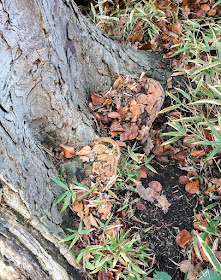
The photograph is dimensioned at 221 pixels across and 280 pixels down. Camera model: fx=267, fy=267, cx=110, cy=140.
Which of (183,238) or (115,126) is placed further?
(115,126)

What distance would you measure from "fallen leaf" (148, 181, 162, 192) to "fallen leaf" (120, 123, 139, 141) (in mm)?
362

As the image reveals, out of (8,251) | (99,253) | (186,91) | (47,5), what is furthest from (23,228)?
(186,91)

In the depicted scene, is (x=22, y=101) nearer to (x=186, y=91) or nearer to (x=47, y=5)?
(x=47, y=5)

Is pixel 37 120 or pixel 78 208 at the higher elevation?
pixel 37 120

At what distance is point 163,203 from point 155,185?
14 centimetres

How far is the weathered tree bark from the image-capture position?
1218mm

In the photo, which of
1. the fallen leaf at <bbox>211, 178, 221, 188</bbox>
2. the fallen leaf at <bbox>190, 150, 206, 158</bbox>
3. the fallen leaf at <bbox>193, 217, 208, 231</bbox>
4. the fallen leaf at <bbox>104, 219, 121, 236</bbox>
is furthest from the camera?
the fallen leaf at <bbox>190, 150, 206, 158</bbox>

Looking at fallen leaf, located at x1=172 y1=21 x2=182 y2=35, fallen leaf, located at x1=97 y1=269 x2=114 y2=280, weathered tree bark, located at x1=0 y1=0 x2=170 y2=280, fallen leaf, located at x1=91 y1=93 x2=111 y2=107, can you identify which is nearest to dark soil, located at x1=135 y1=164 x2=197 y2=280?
fallen leaf, located at x1=97 y1=269 x2=114 y2=280

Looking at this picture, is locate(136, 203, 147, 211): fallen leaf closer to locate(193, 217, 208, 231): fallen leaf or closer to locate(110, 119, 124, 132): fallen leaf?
locate(193, 217, 208, 231): fallen leaf

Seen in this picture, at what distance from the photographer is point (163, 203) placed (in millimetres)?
1814

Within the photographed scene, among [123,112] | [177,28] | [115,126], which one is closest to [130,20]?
[177,28]

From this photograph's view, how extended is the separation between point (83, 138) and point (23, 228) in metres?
0.73

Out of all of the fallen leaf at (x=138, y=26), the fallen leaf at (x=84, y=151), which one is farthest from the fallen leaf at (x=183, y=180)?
the fallen leaf at (x=138, y=26)

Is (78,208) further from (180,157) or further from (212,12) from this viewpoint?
(212,12)
